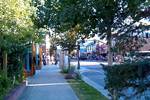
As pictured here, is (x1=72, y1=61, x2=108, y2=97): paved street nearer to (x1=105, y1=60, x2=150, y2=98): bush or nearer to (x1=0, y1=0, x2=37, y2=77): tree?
(x1=0, y1=0, x2=37, y2=77): tree

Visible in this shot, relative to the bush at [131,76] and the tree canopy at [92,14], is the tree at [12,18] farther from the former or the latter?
the bush at [131,76]

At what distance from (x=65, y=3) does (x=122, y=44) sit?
12.4 feet

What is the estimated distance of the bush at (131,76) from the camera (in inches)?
310

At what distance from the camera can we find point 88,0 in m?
11.0

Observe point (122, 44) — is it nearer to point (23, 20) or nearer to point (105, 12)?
point (105, 12)

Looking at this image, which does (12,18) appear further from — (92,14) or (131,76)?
(131,76)

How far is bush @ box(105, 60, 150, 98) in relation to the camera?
25.8 ft

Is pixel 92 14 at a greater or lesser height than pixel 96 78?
greater

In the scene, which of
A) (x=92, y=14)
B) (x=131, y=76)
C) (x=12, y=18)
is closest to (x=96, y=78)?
(x=12, y=18)

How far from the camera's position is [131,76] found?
8320mm

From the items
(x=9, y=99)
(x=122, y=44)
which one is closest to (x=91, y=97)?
(x=9, y=99)

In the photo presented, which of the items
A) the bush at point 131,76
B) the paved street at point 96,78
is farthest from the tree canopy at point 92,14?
the paved street at point 96,78

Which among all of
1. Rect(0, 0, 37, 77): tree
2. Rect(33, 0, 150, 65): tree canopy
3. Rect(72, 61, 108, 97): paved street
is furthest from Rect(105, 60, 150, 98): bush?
Rect(72, 61, 108, 97): paved street

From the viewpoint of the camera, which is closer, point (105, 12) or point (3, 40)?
point (105, 12)
